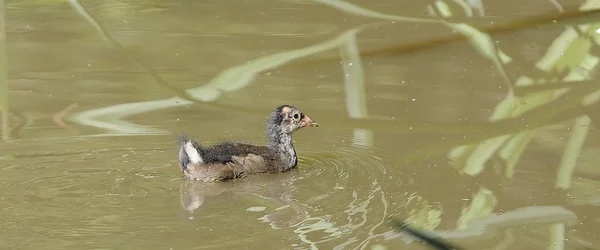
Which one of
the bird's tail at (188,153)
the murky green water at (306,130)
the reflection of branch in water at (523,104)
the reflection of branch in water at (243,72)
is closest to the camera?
the murky green water at (306,130)

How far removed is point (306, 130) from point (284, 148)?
72 cm

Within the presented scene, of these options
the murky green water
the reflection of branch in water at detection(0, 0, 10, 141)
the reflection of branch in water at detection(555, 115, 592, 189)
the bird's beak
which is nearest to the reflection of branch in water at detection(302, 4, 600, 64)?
the murky green water

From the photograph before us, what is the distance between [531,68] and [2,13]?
3.26 metres

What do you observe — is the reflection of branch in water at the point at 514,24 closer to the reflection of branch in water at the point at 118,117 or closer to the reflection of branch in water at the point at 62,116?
the reflection of branch in water at the point at 118,117

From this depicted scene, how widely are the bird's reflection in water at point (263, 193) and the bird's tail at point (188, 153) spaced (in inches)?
4.5

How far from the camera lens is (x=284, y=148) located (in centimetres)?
715

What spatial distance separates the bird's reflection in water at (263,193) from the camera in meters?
5.99

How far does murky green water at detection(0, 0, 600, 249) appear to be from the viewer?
19.1ft

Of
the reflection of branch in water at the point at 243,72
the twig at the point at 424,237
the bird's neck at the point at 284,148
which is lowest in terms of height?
the bird's neck at the point at 284,148

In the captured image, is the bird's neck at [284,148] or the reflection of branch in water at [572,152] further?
the bird's neck at [284,148]

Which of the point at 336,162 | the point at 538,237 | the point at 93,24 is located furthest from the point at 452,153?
the point at 93,24

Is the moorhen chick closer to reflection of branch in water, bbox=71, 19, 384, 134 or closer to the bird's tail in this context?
the bird's tail

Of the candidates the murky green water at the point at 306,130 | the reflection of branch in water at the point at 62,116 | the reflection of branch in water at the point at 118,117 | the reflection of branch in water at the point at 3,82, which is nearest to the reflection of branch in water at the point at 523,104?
the murky green water at the point at 306,130

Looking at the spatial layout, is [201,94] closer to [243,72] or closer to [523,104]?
[243,72]
